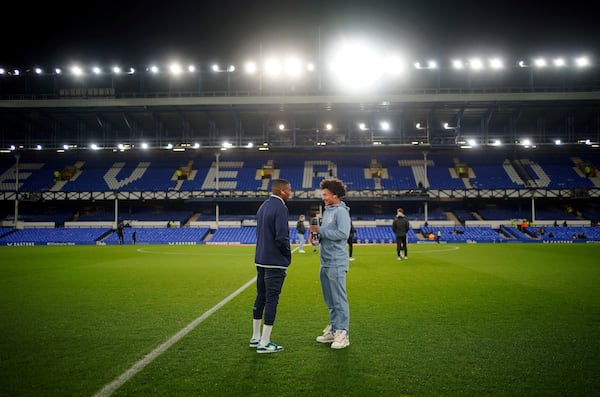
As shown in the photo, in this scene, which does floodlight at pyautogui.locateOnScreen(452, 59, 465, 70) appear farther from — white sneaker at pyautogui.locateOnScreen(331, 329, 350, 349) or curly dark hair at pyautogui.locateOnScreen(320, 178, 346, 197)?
white sneaker at pyautogui.locateOnScreen(331, 329, 350, 349)

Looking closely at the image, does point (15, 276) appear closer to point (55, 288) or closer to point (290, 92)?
point (55, 288)

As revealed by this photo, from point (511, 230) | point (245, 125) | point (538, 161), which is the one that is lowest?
point (511, 230)

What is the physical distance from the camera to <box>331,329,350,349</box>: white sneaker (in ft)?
16.9

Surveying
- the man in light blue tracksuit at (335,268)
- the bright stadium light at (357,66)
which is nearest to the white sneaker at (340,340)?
the man in light blue tracksuit at (335,268)

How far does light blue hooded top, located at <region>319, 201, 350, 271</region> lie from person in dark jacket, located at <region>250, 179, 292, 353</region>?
52cm

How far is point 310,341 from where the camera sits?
5.57 m

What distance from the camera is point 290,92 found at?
4281 centimetres

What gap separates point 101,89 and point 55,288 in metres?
41.0

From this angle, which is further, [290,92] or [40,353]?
[290,92]

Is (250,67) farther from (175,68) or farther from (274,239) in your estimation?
(274,239)

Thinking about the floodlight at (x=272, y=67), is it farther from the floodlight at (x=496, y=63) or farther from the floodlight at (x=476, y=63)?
the floodlight at (x=496, y=63)

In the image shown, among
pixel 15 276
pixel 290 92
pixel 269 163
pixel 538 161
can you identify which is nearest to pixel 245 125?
pixel 269 163

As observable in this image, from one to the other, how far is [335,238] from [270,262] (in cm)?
91

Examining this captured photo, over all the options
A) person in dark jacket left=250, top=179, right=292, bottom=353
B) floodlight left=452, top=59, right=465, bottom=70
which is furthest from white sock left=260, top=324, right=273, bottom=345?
floodlight left=452, top=59, right=465, bottom=70
